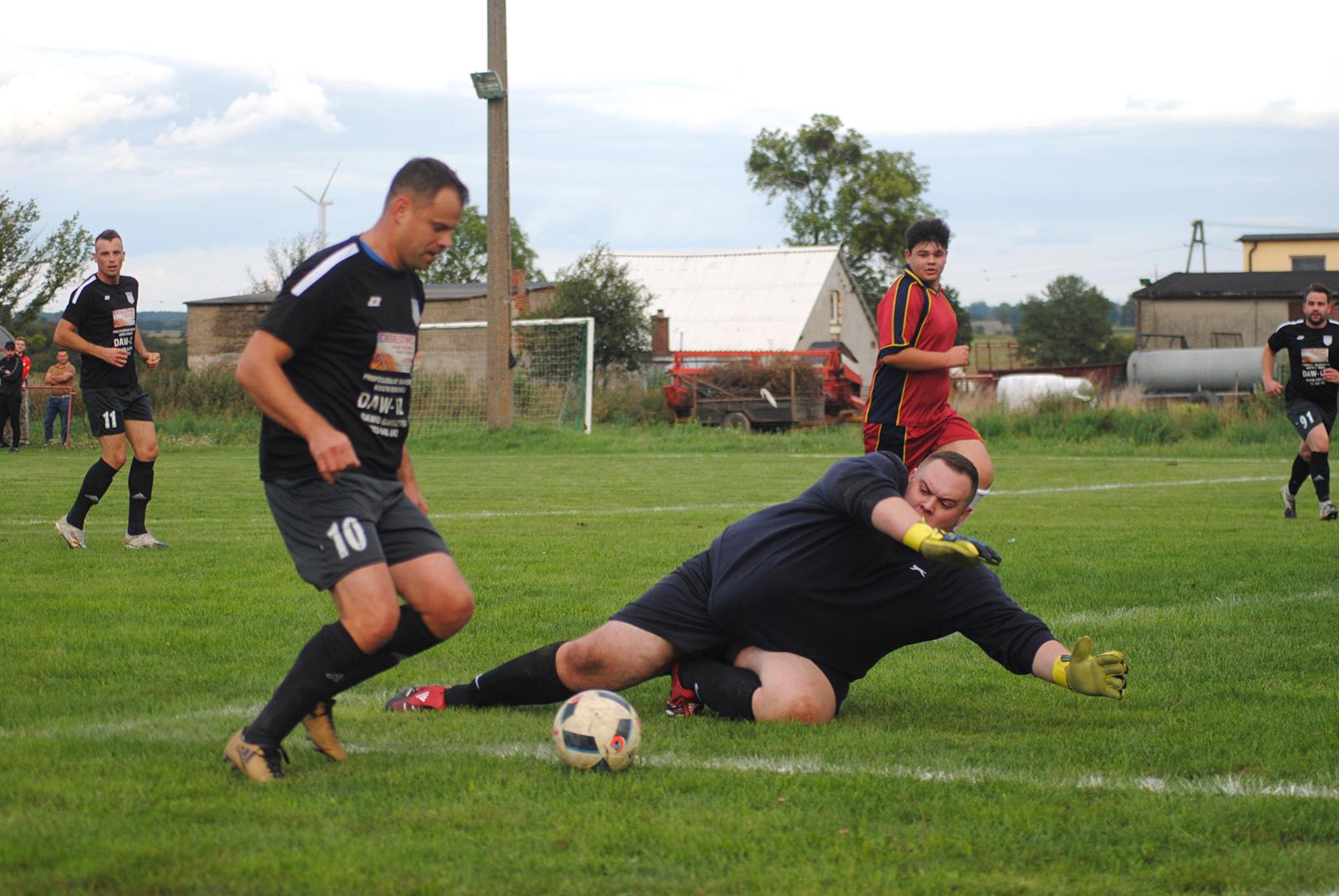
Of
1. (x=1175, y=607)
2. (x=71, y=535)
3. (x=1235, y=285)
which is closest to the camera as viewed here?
(x=1175, y=607)

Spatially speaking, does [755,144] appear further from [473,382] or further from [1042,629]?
[1042,629]

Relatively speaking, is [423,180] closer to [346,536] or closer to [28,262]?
[346,536]

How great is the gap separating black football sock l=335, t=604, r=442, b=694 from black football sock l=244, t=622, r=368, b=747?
0.31ft

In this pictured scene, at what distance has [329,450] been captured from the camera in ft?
12.2

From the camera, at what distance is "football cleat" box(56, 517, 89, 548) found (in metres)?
9.28

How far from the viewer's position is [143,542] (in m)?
9.38

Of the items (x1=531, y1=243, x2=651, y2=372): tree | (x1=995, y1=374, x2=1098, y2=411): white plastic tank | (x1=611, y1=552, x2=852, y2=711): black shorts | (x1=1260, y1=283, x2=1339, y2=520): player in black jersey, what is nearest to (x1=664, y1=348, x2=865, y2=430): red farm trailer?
(x1=995, y1=374, x2=1098, y2=411): white plastic tank

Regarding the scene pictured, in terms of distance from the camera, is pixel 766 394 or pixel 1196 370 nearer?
pixel 766 394

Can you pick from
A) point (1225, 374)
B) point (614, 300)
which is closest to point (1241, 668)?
point (1225, 374)

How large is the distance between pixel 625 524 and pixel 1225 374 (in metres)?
29.4

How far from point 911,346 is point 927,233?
64 cm

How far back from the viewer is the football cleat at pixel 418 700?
4.96 m

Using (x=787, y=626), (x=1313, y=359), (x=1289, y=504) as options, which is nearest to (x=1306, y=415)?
(x=1313, y=359)

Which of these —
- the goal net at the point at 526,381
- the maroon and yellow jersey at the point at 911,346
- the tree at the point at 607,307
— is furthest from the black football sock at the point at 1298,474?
the tree at the point at 607,307
